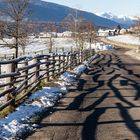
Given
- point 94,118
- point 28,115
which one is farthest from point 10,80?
point 94,118

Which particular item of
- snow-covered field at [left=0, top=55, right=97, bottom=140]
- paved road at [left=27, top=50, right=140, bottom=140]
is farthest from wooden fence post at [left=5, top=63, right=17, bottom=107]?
paved road at [left=27, top=50, right=140, bottom=140]

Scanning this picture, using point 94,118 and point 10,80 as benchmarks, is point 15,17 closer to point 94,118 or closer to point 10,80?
point 10,80

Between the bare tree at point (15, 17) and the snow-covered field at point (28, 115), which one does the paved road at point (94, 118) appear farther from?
the bare tree at point (15, 17)

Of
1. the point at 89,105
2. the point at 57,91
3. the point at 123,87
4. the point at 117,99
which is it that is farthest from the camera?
the point at 123,87

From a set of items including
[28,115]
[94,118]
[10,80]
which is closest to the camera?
[94,118]

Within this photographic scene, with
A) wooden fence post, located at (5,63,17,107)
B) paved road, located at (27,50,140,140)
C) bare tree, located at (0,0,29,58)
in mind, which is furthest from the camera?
bare tree, located at (0,0,29,58)

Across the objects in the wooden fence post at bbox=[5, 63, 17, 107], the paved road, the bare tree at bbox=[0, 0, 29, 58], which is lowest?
the paved road

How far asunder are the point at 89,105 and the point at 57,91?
374 centimetres

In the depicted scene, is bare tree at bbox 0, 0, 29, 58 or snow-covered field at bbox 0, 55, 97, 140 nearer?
snow-covered field at bbox 0, 55, 97, 140

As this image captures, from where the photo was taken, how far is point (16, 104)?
43.9 ft

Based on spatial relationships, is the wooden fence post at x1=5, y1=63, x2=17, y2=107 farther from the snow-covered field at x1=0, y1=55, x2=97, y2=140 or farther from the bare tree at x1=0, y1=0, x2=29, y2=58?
the bare tree at x1=0, y1=0, x2=29, y2=58

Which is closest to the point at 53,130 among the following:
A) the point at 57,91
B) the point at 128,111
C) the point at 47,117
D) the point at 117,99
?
the point at 47,117

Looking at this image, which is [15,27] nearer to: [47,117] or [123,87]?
[123,87]

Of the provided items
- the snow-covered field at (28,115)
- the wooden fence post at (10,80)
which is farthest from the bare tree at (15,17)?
the wooden fence post at (10,80)
